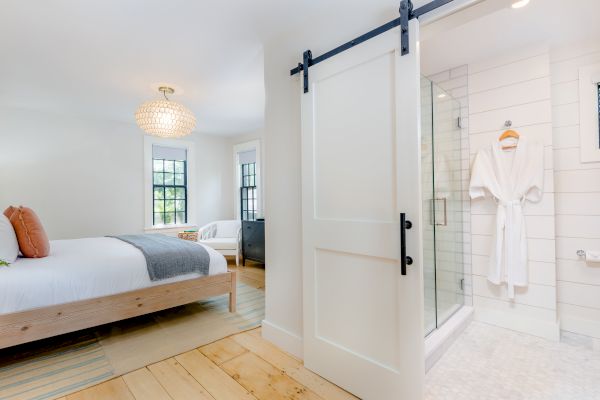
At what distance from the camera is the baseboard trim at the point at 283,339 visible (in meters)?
2.08

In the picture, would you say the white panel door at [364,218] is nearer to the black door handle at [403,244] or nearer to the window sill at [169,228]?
the black door handle at [403,244]

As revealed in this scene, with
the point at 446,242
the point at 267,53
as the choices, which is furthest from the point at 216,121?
the point at 446,242

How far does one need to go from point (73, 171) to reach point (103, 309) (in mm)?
3083

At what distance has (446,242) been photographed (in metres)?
2.54

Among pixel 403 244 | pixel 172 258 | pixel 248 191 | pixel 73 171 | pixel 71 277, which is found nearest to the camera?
pixel 403 244

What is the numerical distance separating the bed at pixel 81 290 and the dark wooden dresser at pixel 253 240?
5.65ft

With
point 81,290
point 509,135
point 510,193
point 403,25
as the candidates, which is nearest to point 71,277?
point 81,290

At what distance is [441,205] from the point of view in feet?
7.99

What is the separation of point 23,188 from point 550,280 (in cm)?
606

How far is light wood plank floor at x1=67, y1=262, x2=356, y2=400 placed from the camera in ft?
5.53

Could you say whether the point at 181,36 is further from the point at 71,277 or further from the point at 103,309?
the point at 103,309

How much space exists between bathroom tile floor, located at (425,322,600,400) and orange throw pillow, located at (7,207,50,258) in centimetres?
307

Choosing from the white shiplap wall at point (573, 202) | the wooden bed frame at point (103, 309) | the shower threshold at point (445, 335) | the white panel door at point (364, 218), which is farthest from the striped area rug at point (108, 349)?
the white shiplap wall at point (573, 202)

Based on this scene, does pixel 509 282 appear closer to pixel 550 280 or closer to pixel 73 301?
pixel 550 280
